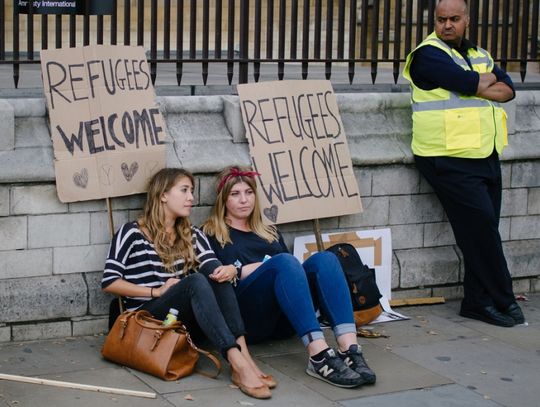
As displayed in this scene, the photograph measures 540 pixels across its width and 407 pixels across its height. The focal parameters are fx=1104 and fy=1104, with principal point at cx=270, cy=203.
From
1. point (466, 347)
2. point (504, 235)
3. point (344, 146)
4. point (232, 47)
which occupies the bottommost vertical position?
point (466, 347)

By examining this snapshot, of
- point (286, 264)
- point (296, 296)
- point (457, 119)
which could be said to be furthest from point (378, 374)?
point (457, 119)

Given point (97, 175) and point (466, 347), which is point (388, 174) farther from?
point (97, 175)

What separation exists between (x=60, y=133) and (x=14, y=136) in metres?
0.26

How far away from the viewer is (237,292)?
6.06 metres

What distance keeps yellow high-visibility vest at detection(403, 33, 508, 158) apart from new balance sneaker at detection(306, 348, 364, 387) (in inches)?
73.9

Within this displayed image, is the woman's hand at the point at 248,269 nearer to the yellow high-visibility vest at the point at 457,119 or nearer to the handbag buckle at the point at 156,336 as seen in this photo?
the handbag buckle at the point at 156,336

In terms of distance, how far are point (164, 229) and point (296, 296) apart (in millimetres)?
840

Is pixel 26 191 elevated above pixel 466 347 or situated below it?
above

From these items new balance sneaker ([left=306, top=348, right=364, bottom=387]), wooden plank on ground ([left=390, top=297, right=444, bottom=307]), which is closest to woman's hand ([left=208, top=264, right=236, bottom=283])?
new balance sneaker ([left=306, top=348, right=364, bottom=387])

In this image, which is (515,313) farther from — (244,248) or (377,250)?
(244,248)

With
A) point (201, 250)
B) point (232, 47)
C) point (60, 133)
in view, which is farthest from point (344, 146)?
point (60, 133)

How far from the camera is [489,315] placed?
277 inches

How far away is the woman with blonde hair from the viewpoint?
554 cm

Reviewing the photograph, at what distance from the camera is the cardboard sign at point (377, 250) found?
23.1 feet
